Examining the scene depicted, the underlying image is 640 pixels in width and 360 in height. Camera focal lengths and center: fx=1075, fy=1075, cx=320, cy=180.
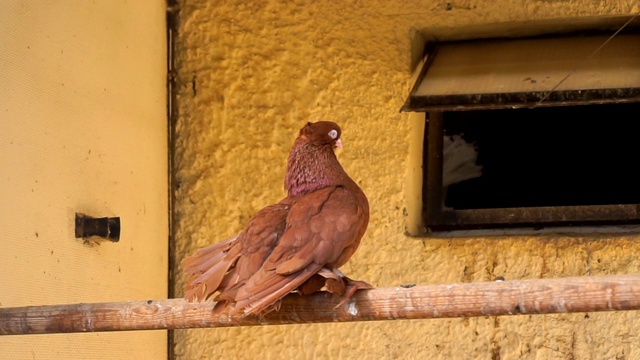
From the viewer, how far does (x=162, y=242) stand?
125 inches

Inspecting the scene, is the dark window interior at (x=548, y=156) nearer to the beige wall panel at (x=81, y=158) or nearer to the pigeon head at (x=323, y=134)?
the beige wall panel at (x=81, y=158)

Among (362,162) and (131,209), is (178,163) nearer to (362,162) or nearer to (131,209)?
(131,209)

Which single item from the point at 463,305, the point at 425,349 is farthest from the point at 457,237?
the point at 463,305

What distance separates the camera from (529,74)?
10.1 feet

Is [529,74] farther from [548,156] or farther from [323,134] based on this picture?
[323,134]

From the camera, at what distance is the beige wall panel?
2.37 m

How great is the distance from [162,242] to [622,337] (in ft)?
4.39

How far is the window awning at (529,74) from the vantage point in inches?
117

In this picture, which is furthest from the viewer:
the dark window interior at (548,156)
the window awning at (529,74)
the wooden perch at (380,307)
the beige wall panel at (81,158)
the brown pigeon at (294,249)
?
the dark window interior at (548,156)

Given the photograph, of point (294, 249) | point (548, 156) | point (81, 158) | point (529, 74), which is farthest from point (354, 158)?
point (294, 249)

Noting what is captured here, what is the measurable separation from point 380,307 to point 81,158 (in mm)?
1013

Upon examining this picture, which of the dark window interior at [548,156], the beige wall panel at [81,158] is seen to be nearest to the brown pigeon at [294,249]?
the beige wall panel at [81,158]

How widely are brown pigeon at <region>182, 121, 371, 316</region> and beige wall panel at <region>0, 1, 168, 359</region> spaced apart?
45 cm

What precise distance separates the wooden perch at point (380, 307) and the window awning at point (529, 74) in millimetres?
1076
